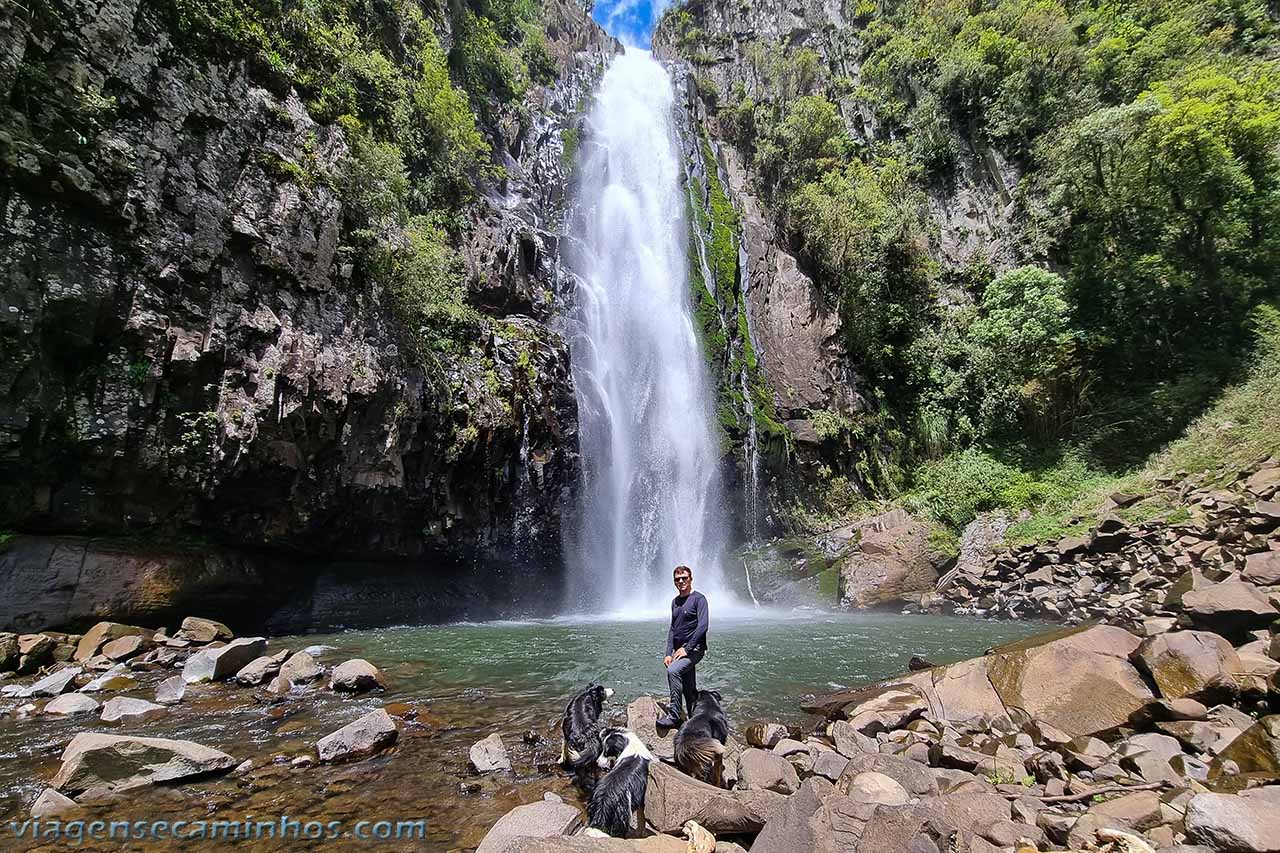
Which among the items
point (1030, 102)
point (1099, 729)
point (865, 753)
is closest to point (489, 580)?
point (865, 753)

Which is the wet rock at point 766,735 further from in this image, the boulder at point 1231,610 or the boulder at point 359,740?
the boulder at point 1231,610

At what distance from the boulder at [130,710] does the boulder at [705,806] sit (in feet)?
18.8

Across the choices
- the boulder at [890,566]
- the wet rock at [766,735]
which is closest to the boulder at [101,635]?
the wet rock at [766,735]

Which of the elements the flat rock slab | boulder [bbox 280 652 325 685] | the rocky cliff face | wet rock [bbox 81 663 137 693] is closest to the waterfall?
the rocky cliff face

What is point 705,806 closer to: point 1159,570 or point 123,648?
point 123,648

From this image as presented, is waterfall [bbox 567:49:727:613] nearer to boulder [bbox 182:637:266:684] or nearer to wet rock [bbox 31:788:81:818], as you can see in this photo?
boulder [bbox 182:637:266:684]

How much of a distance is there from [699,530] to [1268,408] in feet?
48.3

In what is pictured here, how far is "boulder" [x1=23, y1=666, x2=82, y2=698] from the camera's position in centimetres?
674

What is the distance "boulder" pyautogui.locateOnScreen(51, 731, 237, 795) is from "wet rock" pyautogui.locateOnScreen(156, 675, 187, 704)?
2473 millimetres

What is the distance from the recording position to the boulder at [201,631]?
31.3 ft

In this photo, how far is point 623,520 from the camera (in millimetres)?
18578

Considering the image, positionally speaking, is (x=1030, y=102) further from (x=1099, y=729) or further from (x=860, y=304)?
(x=1099, y=729)

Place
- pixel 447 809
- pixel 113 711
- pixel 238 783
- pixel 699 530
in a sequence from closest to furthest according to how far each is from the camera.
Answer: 1. pixel 447 809
2. pixel 238 783
3. pixel 113 711
4. pixel 699 530

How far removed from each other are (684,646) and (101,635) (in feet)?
30.5
